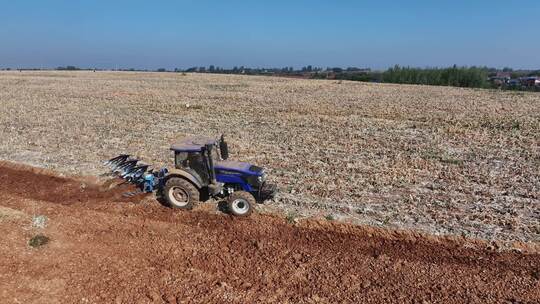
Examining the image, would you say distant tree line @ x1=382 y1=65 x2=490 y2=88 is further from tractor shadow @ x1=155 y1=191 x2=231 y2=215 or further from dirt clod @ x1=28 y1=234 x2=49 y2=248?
dirt clod @ x1=28 y1=234 x2=49 y2=248

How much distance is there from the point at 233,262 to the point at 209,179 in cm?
260

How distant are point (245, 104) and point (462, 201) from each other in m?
24.0

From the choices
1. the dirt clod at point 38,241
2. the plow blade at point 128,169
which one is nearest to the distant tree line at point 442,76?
the plow blade at point 128,169

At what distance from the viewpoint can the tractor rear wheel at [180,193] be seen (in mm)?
10250

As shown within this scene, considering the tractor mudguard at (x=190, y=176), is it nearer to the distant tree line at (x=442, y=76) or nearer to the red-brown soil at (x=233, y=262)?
the red-brown soil at (x=233, y=262)

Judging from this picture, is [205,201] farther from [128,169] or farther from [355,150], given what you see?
[355,150]

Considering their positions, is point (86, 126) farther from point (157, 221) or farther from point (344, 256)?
point (344, 256)

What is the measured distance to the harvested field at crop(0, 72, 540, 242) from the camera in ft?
35.1

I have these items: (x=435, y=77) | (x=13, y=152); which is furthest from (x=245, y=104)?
(x=435, y=77)

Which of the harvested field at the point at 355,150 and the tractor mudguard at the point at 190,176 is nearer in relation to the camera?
the tractor mudguard at the point at 190,176

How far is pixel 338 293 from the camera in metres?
7.26

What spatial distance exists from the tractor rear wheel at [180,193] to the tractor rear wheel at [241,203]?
0.86 meters

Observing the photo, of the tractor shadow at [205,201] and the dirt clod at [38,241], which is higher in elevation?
the tractor shadow at [205,201]

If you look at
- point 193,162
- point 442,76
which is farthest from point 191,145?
point 442,76
